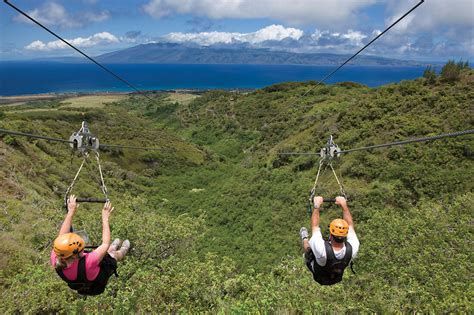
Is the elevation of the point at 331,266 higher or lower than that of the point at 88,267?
lower

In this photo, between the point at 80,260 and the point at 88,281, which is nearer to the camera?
the point at 80,260

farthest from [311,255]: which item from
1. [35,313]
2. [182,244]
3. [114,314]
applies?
[182,244]

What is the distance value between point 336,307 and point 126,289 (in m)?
8.08

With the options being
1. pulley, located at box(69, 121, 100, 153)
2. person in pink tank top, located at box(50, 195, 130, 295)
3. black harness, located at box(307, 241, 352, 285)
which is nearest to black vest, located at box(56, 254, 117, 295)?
person in pink tank top, located at box(50, 195, 130, 295)

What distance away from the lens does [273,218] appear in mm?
29156

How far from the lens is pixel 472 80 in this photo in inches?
1379

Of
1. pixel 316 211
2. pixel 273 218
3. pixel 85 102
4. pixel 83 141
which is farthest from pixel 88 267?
pixel 85 102

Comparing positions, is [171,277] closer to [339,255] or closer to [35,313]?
[35,313]

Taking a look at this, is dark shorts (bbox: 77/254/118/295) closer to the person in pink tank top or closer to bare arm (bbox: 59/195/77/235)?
the person in pink tank top

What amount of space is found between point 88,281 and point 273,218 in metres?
24.6

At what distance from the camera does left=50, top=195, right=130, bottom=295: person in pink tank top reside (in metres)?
5.12

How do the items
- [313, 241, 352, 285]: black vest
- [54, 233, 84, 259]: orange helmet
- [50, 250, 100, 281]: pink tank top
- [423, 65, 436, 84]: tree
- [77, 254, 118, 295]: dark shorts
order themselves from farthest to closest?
[423, 65, 436, 84]: tree < [313, 241, 352, 285]: black vest < [77, 254, 118, 295]: dark shorts < [50, 250, 100, 281]: pink tank top < [54, 233, 84, 259]: orange helmet

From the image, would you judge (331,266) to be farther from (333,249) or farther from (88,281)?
(88,281)

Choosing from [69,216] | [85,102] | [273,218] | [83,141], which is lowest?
[85,102]
